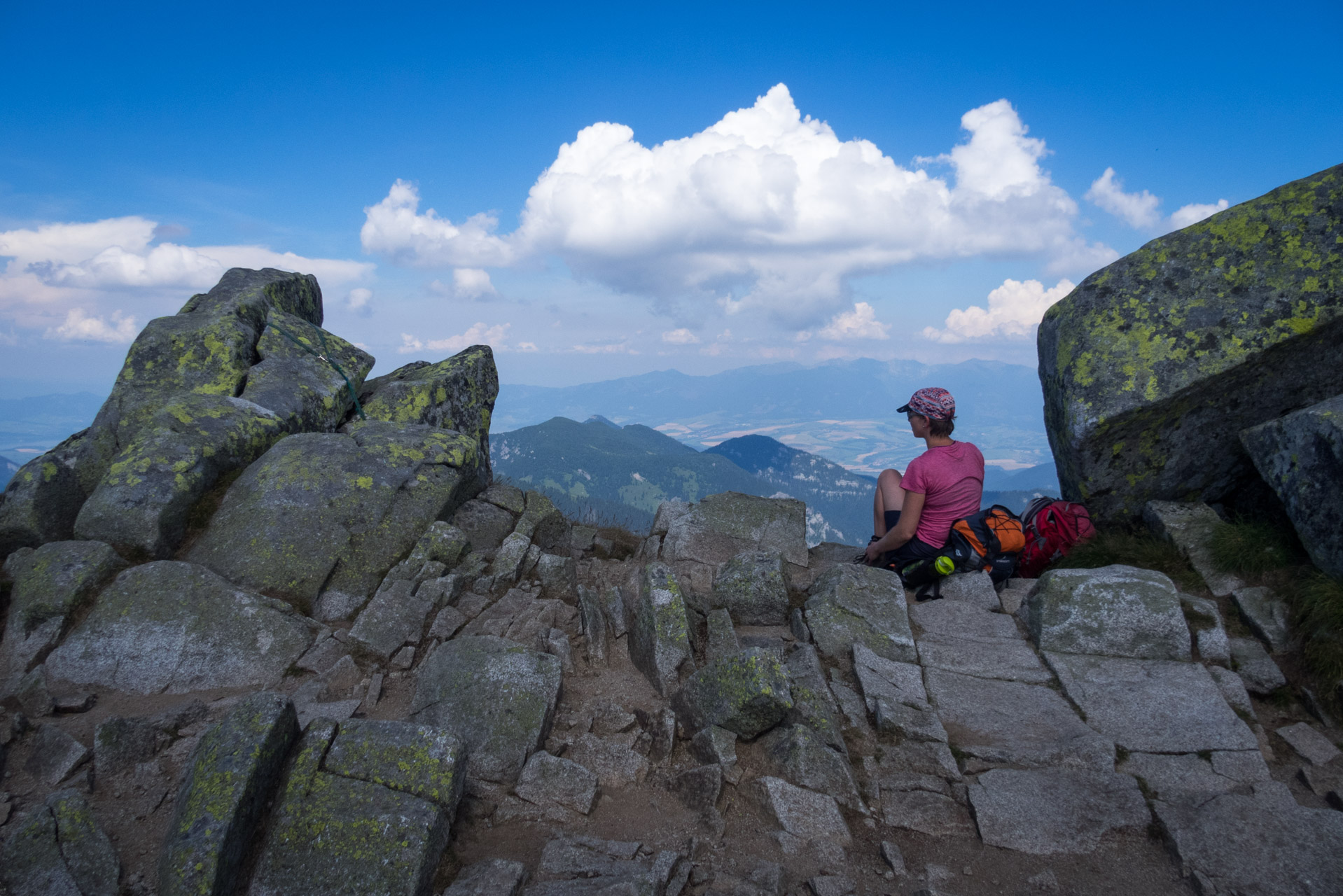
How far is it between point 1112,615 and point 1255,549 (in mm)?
2321

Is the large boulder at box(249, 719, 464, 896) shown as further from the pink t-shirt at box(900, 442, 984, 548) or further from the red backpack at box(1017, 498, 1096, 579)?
the red backpack at box(1017, 498, 1096, 579)

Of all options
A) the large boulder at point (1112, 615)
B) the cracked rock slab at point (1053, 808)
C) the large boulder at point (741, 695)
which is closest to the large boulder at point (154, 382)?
the large boulder at point (741, 695)

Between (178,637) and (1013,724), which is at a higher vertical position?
(178,637)

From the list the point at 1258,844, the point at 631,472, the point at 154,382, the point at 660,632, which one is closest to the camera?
the point at 1258,844

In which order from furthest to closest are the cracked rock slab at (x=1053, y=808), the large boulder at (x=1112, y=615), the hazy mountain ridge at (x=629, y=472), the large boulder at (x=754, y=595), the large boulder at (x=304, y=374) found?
1. the hazy mountain ridge at (x=629, y=472)
2. the large boulder at (x=304, y=374)
3. the large boulder at (x=754, y=595)
4. the large boulder at (x=1112, y=615)
5. the cracked rock slab at (x=1053, y=808)

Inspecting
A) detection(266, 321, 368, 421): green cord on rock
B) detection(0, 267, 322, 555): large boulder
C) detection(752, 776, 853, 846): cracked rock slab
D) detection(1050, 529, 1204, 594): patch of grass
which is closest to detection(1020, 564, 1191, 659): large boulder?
detection(1050, 529, 1204, 594): patch of grass

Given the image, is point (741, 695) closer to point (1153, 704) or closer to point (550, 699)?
point (550, 699)

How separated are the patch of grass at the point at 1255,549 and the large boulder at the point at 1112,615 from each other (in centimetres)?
128

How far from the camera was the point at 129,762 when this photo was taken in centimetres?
561

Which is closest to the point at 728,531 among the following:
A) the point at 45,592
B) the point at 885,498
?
the point at 885,498

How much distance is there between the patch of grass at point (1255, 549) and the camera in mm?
8055

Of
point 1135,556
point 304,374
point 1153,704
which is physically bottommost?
point 1153,704

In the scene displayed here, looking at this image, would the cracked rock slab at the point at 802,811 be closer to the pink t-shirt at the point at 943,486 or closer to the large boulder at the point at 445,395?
the pink t-shirt at the point at 943,486

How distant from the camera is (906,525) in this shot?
29.7 ft
